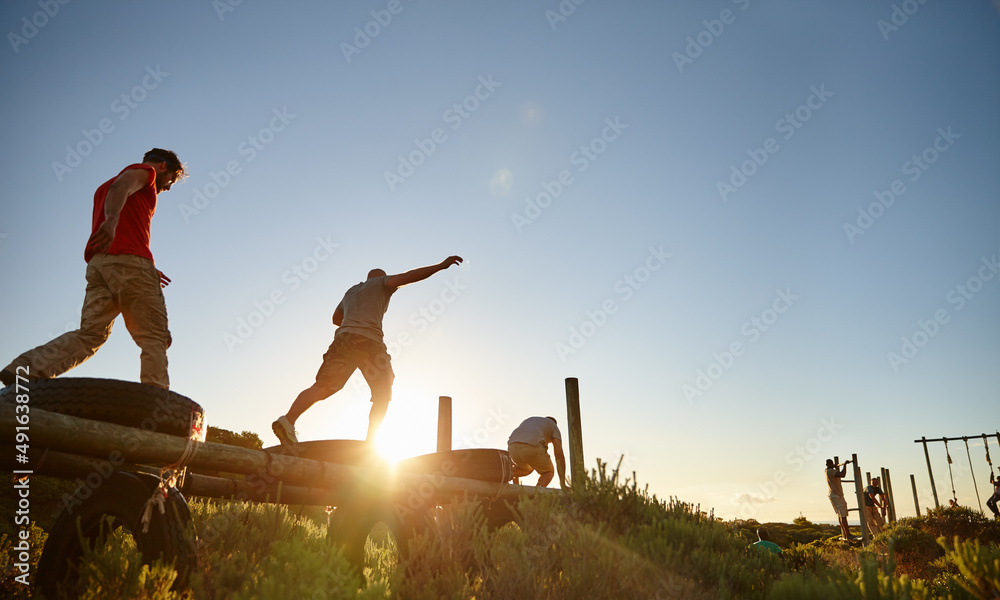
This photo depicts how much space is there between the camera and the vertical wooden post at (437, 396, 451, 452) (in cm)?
1031

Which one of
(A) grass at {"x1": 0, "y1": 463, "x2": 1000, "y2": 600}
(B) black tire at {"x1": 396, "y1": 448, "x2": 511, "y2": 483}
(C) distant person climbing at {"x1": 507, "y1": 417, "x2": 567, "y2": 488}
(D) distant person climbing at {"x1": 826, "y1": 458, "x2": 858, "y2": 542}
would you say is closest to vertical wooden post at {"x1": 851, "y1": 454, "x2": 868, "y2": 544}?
(D) distant person climbing at {"x1": 826, "y1": 458, "x2": 858, "y2": 542}

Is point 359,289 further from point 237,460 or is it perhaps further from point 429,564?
Answer: point 429,564

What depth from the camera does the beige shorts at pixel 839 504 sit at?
56.6ft

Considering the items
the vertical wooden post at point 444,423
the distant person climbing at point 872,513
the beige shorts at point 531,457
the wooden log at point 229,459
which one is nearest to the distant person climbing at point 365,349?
the wooden log at point 229,459

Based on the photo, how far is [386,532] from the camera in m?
8.30

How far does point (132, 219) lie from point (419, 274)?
2.53 metres

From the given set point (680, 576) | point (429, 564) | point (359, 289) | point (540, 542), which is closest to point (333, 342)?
point (359, 289)

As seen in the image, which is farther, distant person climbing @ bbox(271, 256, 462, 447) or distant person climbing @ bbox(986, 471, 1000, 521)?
distant person climbing @ bbox(986, 471, 1000, 521)

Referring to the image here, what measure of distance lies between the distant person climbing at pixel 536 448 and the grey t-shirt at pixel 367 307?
141 inches

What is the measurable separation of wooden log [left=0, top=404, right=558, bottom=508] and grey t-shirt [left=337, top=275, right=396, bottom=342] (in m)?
1.51

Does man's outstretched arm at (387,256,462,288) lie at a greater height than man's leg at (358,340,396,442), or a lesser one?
greater

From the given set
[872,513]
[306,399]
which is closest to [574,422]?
[306,399]

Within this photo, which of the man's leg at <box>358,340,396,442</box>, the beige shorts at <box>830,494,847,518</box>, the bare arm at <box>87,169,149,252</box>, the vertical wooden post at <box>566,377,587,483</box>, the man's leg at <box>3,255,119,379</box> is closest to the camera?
the man's leg at <box>3,255,119,379</box>

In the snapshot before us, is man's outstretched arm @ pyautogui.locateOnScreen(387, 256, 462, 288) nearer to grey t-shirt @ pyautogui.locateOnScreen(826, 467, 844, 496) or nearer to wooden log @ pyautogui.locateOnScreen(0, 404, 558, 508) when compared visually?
wooden log @ pyautogui.locateOnScreen(0, 404, 558, 508)
